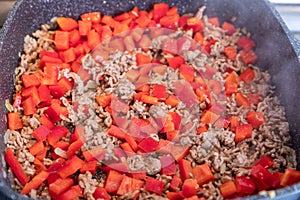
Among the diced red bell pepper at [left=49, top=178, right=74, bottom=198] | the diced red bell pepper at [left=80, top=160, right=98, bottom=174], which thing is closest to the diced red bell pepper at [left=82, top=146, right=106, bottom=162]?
the diced red bell pepper at [left=80, top=160, right=98, bottom=174]

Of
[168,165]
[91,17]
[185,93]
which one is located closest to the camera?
[168,165]

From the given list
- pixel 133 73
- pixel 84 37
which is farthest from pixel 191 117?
pixel 84 37

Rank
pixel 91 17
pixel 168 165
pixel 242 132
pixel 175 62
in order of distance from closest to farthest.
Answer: pixel 168 165, pixel 242 132, pixel 175 62, pixel 91 17

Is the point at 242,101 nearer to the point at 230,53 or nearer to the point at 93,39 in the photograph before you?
the point at 230,53

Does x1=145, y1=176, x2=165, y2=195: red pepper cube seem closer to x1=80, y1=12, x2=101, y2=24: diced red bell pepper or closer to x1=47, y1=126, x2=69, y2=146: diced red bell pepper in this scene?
x1=47, y1=126, x2=69, y2=146: diced red bell pepper

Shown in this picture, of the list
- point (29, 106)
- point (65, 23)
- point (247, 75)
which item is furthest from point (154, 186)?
point (65, 23)

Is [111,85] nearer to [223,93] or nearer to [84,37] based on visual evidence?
[84,37]

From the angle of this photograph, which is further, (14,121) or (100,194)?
(14,121)
